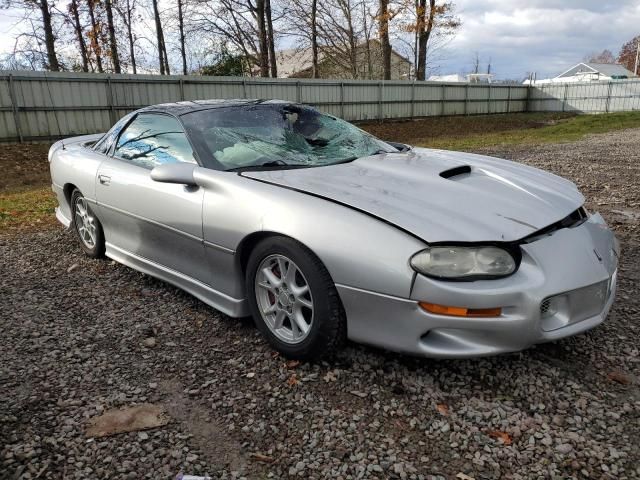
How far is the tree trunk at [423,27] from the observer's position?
24.8 meters

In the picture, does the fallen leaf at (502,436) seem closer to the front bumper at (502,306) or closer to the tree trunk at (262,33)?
the front bumper at (502,306)

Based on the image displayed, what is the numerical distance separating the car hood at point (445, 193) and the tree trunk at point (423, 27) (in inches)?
949

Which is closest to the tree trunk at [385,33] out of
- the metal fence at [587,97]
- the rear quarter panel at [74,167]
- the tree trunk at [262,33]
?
the tree trunk at [262,33]

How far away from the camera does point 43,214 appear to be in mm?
6566

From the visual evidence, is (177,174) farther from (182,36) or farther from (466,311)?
(182,36)

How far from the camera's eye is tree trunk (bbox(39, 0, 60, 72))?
1880 centimetres

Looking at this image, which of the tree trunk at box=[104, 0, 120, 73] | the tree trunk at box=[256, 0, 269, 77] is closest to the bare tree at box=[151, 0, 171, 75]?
the tree trunk at box=[104, 0, 120, 73]

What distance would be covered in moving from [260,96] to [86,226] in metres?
13.5

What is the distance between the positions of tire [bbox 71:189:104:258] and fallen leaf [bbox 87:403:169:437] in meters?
2.17

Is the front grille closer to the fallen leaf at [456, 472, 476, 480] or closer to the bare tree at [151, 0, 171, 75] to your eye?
the fallen leaf at [456, 472, 476, 480]

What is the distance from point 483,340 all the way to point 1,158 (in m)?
12.6

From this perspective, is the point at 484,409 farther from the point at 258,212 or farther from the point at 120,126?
the point at 120,126

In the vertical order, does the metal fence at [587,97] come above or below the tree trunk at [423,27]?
below

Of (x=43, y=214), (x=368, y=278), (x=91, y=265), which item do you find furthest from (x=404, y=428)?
(x=43, y=214)
